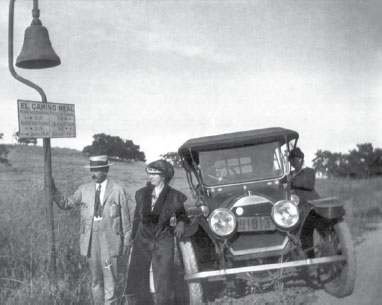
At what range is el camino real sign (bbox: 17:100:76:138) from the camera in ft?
15.0

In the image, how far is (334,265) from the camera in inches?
226

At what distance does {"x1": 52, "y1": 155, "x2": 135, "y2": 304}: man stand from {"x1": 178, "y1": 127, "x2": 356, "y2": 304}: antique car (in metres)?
0.80

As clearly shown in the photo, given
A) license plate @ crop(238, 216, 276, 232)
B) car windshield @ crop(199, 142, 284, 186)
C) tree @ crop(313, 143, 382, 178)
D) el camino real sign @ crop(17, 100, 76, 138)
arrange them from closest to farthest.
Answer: el camino real sign @ crop(17, 100, 76, 138) → license plate @ crop(238, 216, 276, 232) → car windshield @ crop(199, 142, 284, 186) → tree @ crop(313, 143, 382, 178)

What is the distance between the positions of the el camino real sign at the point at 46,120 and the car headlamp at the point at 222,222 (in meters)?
1.83

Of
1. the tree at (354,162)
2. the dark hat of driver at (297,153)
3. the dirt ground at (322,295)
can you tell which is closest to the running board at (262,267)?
the dirt ground at (322,295)

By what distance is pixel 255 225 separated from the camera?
18.5ft

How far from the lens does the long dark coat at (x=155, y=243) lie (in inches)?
205

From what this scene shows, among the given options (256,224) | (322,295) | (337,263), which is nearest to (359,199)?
(337,263)

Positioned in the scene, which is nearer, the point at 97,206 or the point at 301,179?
the point at 97,206

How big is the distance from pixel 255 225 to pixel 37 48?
3.14 m

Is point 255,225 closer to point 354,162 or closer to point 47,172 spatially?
point 47,172

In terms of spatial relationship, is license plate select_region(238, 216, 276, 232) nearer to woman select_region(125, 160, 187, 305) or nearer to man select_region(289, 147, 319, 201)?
woman select_region(125, 160, 187, 305)

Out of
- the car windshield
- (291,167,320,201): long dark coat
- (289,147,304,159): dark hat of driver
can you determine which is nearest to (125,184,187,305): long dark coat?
the car windshield

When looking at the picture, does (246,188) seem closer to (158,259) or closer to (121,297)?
(158,259)
